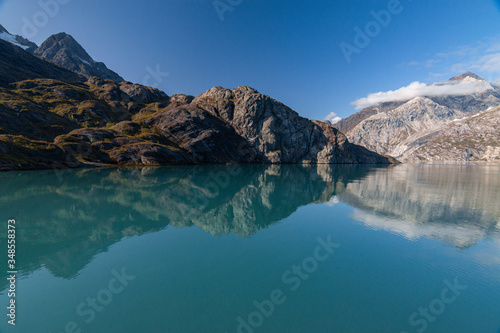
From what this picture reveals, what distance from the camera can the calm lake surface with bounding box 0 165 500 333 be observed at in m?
9.33

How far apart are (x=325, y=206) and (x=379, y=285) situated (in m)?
21.8

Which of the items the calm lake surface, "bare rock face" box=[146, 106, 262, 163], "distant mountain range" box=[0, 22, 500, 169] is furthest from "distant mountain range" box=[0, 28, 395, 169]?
the calm lake surface

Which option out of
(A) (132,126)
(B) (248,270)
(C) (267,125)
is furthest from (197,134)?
(B) (248,270)

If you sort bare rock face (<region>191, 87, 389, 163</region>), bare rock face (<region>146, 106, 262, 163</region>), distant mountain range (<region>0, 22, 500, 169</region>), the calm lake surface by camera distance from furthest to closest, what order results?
bare rock face (<region>191, 87, 389, 163</region>) → bare rock face (<region>146, 106, 262, 163</region>) → distant mountain range (<region>0, 22, 500, 169</region>) → the calm lake surface

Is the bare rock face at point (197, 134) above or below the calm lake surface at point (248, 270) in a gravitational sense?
above

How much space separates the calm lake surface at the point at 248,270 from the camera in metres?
9.33

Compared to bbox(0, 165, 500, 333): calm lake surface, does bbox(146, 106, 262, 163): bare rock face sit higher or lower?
higher

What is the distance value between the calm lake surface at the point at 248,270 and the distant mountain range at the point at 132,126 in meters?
70.0

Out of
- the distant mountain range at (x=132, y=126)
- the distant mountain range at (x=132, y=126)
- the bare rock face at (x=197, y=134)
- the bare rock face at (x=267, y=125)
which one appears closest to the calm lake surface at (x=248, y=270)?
the distant mountain range at (x=132, y=126)

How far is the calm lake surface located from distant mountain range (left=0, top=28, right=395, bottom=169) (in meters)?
70.0

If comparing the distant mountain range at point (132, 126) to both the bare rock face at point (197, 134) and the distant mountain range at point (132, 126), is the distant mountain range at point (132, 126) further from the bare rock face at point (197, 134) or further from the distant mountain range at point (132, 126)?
the bare rock face at point (197, 134)

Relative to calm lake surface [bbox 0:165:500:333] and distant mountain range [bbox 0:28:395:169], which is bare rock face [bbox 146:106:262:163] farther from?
calm lake surface [bbox 0:165:500:333]

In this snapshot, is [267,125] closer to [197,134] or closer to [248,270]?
[197,134]

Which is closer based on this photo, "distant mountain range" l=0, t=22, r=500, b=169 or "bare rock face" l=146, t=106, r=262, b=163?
"distant mountain range" l=0, t=22, r=500, b=169
